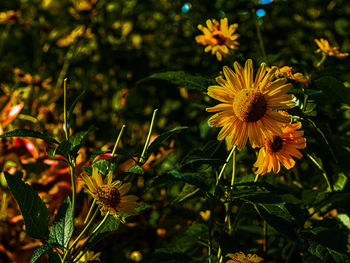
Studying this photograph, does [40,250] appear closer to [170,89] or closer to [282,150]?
[282,150]

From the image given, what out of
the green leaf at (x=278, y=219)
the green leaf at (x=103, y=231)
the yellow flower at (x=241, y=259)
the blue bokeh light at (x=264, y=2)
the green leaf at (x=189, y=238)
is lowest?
the green leaf at (x=189, y=238)

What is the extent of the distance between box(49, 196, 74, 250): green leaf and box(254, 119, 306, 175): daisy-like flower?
0.38 meters

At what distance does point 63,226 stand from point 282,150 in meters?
0.46

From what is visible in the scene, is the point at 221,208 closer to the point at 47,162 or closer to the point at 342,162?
the point at 342,162

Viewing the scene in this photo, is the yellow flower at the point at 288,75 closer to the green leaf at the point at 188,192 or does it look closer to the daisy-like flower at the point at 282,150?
the daisy-like flower at the point at 282,150

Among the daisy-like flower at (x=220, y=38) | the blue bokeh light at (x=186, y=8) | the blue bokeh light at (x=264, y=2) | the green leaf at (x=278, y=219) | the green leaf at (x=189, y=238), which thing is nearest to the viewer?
the green leaf at (x=278, y=219)

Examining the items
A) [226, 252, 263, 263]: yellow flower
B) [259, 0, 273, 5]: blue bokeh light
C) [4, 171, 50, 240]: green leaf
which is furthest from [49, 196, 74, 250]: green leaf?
[259, 0, 273, 5]: blue bokeh light

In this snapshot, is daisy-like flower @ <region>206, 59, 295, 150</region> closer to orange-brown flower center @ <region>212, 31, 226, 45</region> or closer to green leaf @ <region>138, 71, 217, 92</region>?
green leaf @ <region>138, 71, 217, 92</region>

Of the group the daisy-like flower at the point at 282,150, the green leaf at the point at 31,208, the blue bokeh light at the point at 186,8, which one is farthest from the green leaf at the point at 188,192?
the blue bokeh light at the point at 186,8

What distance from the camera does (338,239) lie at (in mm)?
783

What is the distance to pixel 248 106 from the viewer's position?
2.39 feet

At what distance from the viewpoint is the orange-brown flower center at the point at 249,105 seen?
0.73m

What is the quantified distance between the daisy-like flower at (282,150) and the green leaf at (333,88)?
124mm

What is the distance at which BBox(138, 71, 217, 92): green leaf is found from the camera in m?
0.85
